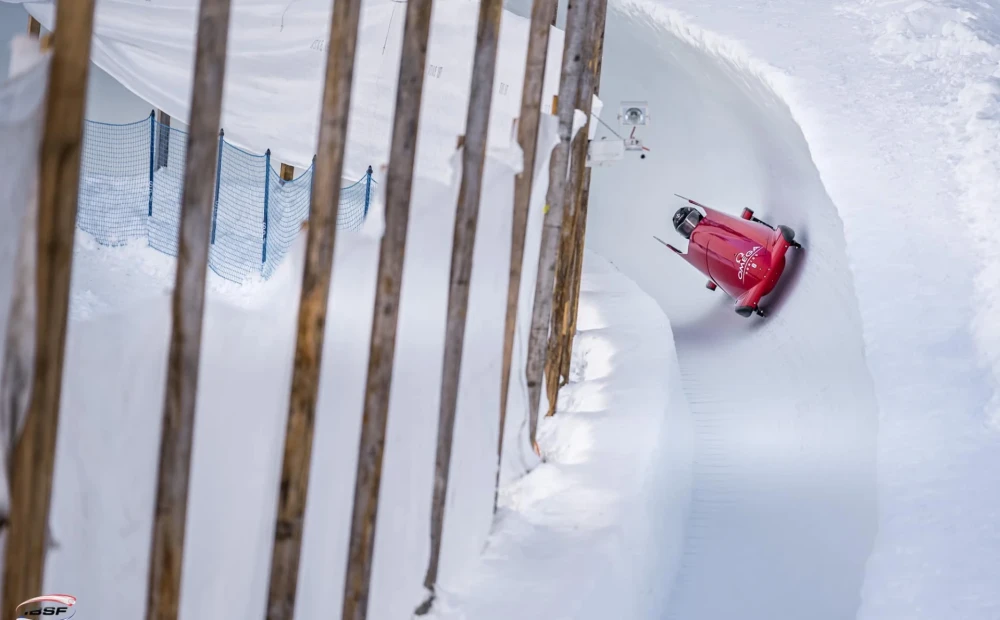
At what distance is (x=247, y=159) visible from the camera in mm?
13828

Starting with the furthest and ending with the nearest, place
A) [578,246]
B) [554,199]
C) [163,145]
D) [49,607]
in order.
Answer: [163,145], [578,246], [554,199], [49,607]

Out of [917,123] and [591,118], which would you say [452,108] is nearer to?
[591,118]

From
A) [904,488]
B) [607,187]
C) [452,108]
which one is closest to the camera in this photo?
[904,488]

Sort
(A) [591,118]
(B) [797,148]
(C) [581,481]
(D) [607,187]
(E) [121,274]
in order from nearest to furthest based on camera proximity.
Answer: (C) [581,481]
(A) [591,118]
(B) [797,148]
(E) [121,274]
(D) [607,187]

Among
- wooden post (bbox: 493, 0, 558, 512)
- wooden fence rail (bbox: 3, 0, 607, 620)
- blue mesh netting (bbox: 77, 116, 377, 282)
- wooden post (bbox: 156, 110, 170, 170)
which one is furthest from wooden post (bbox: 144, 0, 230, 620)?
wooden post (bbox: 156, 110, 170, 170)

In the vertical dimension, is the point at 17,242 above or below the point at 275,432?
above

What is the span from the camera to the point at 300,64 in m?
7.65

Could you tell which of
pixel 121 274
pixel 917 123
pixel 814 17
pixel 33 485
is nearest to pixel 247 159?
pixel 121 274

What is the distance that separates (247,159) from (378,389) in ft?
37.8

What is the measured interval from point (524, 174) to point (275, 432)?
224 cm

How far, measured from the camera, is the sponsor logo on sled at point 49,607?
1.85 meters

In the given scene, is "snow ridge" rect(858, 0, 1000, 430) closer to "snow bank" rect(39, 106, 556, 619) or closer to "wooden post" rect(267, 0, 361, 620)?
"snow bank" rect(39, 106, 556, 619)

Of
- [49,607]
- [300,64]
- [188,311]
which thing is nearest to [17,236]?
[188,311]

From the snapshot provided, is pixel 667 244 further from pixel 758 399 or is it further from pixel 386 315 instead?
pixel 386 315
